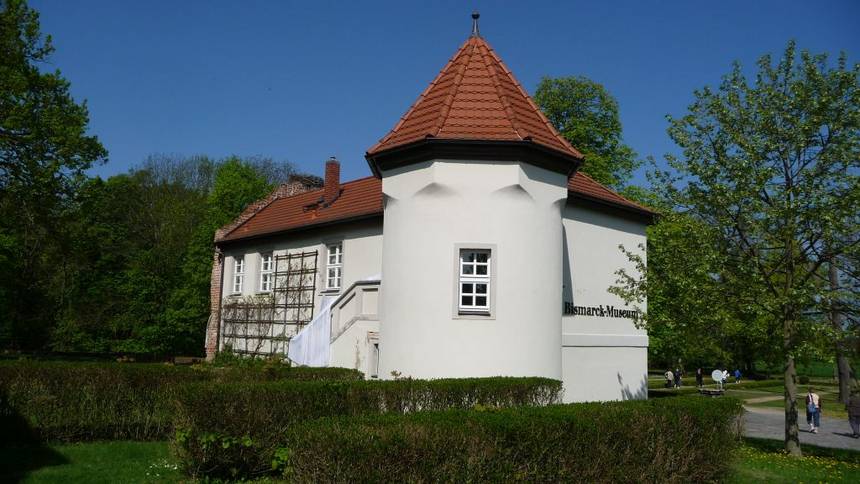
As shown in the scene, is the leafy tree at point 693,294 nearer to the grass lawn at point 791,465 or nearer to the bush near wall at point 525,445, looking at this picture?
the grass lawn at point 791,465

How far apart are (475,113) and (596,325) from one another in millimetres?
7228

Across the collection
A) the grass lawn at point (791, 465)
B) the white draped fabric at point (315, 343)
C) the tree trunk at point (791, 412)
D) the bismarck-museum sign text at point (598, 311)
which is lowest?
the grass lawn at point (791, 465)

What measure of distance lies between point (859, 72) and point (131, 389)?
14882 millimetres

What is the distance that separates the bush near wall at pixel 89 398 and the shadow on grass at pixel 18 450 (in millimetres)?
17

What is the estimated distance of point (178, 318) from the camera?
122 ft

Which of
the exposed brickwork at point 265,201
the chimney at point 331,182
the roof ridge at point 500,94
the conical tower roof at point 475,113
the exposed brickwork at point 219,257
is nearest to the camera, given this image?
the conical tower roof at point 475,113

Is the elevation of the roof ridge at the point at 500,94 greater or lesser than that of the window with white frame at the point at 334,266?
greater

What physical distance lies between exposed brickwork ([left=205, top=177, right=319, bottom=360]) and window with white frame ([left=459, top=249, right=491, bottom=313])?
1674 centimetres

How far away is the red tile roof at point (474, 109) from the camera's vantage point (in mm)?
13406

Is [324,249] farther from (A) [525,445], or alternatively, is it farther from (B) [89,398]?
(A) [525,445]

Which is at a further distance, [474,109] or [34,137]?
[34,137]

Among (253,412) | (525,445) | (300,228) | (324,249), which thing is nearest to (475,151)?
(253,412)

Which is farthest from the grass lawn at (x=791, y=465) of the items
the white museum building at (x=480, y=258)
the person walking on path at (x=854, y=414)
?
the person walking on path at (x=854, y=414)

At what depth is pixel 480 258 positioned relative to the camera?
13.3m
